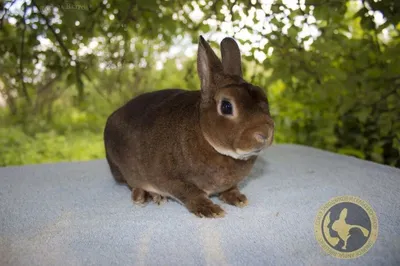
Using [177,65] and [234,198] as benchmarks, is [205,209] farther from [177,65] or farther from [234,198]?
[177,65]

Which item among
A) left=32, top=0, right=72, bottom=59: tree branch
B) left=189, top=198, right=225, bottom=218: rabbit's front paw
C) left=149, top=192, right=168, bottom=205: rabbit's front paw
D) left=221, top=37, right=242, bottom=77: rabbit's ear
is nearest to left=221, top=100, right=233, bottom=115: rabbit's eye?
left=221, top=37, right=242, bottom=77: rabbit's ear

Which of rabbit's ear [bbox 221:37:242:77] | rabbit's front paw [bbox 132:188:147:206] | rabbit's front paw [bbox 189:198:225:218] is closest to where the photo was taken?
rabbit's front paw [bbox 189:198:225:218]

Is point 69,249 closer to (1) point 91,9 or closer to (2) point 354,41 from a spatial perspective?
(1) point 91,9

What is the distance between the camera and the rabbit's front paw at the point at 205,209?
177 centimetres

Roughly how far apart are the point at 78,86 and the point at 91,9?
57 centimetres

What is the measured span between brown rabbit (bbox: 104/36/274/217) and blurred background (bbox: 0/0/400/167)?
80 cm

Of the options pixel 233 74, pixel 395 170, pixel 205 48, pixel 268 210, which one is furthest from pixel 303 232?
pixel 395 170

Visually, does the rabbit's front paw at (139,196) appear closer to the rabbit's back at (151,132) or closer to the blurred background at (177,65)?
the rabbit's back at (151,132)

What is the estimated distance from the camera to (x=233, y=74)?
1.83 metres

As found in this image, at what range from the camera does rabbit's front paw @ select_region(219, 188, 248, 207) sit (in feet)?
6.39

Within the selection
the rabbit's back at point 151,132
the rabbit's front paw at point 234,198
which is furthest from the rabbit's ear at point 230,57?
the rabbit's front paw at point 234,198

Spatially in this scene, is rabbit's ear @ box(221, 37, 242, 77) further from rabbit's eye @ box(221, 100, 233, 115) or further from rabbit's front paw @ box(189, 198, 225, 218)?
rabbit's front paw @ box(189, 198, 225, 218)

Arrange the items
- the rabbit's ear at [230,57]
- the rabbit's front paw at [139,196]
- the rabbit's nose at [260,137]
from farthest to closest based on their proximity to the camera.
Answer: the rabbit's front paw at [139,196] < the rabbit's ear at [230,57] < the rabbit's nose at [260,137]

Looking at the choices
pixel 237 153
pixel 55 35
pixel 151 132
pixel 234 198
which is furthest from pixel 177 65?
pixel 237 153
